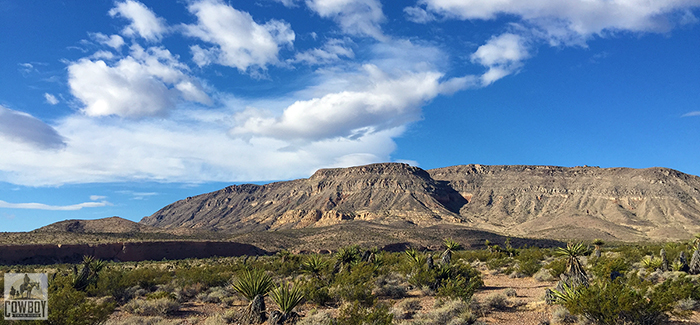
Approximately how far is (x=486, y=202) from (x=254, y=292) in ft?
436

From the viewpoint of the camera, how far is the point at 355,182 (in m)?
145

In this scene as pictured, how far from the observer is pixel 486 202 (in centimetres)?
13462

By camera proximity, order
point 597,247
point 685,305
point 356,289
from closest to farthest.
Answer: point 685,305, point 356,289, point 597,247

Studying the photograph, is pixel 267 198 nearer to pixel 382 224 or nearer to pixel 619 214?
pixel 382 224

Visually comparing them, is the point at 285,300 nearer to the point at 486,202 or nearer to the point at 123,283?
the point at 123,283

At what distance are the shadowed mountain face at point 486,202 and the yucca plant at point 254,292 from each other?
87254 mm

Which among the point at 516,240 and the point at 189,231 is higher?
the point at 189,231

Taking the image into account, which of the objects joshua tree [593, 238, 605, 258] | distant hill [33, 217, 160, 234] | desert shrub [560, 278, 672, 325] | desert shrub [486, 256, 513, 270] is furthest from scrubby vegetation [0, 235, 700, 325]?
distant hill [33, 217, 160, 234]

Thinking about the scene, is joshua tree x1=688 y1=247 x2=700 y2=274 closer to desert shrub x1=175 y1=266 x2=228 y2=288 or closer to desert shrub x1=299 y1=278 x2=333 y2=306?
desert shrub x1=299 y1=278 x2=333 y2=306

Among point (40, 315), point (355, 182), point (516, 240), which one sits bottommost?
point (516, 240)

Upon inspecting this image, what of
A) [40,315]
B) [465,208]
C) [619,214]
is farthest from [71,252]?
[619,214]

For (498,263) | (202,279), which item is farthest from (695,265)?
(202,279)

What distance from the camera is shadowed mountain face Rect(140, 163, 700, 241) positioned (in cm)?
9912

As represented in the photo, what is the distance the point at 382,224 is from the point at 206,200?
11338 cm
